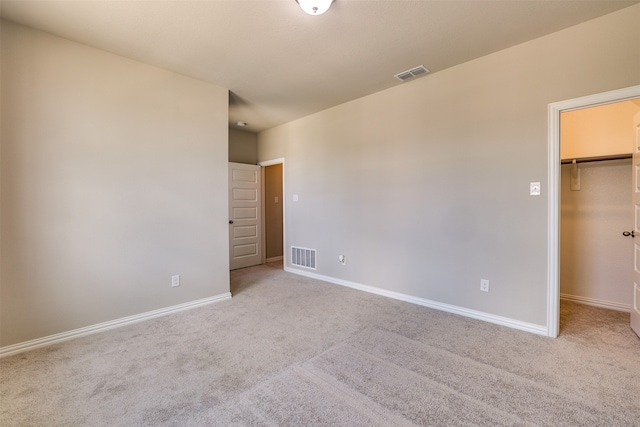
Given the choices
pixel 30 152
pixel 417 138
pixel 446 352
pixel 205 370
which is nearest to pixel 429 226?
pixel 417 138

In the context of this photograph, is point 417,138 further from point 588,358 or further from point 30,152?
point 30,152

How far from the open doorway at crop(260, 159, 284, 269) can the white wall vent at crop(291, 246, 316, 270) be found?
3.17ft

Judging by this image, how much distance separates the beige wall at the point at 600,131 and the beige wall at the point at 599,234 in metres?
0.16

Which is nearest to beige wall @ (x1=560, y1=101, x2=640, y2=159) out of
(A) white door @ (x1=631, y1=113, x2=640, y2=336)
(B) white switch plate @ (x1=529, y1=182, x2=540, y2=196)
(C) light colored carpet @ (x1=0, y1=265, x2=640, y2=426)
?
(A) white door @ (x1=631, y1=113, x2=640, y2=336)

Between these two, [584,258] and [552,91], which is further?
[584,258]

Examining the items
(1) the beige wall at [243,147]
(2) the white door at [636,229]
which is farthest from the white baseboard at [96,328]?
(2) the white door at [636,229]

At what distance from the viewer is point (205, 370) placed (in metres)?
2.04

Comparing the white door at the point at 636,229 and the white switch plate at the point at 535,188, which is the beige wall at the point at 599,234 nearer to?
the white door at the point at 636,229

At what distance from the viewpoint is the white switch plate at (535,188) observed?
2.54m

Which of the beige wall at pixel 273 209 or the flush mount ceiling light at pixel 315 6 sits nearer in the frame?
the flush mount ceiling light at pixel 315 6

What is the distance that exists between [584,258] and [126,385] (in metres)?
4.70

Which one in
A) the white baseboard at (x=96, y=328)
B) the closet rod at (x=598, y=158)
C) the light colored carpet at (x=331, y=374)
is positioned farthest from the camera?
the closet rod at (x=598, y=158)

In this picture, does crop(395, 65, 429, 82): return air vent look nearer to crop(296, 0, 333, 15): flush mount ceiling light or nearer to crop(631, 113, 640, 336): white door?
crop(296, 0, 333, 15): flush mount ceiling light

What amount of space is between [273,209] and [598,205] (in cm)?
511
